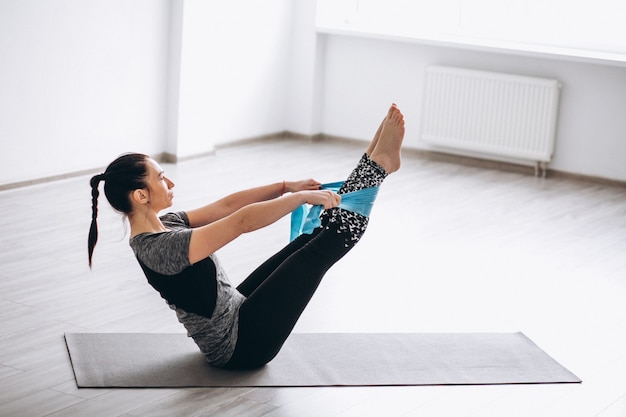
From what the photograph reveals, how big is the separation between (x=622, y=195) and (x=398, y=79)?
1.76 m

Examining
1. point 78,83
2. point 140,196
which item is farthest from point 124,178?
point 78,83

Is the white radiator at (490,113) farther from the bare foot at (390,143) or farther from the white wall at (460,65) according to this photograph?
the bare foot at (390,143)

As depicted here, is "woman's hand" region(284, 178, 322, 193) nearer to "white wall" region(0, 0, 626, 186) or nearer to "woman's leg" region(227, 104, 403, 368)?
"woman's leg" region(227, 104, 403, 368)

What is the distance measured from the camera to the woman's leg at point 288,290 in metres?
2.86

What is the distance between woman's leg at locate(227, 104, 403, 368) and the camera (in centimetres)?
286

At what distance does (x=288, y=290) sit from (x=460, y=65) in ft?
13.1

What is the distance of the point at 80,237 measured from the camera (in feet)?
14.4

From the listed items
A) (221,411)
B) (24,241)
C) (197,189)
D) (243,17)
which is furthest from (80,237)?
(243,17)

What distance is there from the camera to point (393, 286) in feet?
13.0

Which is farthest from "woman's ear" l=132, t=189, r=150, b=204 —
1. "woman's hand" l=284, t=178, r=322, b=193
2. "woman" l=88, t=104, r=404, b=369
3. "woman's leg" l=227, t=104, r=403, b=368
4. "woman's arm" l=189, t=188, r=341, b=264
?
"woman's hand" l=284, t=178, r=322, b=193

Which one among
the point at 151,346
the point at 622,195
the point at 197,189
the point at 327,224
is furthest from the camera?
the point at 622,195

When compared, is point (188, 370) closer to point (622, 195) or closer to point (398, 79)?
A: point (622, 195)

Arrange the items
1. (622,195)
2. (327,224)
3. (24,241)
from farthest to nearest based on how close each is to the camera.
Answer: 1. (622,195)
2. (24,241)
3. (327,224)

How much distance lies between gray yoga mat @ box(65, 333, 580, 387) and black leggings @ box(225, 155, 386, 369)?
0.37 feet
